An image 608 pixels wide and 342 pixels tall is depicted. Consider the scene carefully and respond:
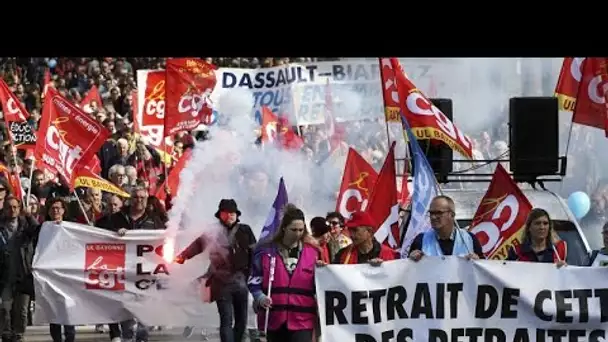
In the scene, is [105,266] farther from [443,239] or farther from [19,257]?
[443,239]

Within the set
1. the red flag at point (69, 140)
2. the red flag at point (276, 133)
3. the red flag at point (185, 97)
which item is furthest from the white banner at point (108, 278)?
the red flag at point (185, 97)

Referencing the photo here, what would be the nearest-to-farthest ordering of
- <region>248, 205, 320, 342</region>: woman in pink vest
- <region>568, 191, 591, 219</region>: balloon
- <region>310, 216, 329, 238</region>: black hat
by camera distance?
<region>248, 205, 320, 342</region>: woman in pink vest → <region>310, 216, 329, 238</region>: black hat → <region>568, 191, 591, 219</region>: balloon

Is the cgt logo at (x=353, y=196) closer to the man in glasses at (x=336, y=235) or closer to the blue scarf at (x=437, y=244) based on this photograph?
the man in glasses at (x=336, y=235)

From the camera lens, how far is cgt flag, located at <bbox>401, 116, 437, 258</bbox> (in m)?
13.7

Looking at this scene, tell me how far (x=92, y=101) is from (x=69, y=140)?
7.26 metres

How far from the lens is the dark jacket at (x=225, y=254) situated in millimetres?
15227

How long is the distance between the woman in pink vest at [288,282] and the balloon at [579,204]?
7.17 m

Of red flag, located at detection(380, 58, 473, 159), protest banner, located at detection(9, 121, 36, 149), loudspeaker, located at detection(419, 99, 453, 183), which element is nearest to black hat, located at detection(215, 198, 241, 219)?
red flag, located at detection(380, 58, 473, 159)

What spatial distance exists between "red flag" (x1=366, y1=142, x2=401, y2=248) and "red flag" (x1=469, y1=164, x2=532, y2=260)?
673 millimetres

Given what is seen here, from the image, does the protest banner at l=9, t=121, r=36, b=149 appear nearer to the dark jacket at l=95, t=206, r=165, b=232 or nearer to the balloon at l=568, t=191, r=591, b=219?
the dark jacket at l=95, t=206, r=165, b=232

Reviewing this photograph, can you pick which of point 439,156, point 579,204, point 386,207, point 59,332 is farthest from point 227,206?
point 579,204
